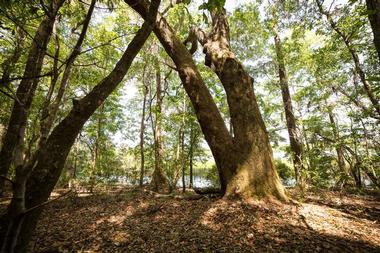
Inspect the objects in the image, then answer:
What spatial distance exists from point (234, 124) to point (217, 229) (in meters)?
2.32

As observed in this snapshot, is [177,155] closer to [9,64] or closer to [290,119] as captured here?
[290,119]

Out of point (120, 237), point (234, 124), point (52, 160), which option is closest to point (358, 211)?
point (234, 124)

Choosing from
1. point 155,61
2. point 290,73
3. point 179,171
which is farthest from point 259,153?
point 290,73

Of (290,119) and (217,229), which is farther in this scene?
(290,119)

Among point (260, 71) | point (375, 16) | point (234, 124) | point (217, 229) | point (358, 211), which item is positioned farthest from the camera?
point (260, 71)

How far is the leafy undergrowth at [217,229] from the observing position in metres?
3.21

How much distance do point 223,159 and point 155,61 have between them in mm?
4691

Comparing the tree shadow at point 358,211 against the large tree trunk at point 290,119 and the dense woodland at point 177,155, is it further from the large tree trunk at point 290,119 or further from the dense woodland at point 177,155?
the large tree trunk at point 290,119

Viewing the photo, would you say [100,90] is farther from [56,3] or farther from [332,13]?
[332,13]

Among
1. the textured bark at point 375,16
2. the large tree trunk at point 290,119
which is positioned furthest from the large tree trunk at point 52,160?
the large tree trunk at point 290,119

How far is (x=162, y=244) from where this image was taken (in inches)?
137

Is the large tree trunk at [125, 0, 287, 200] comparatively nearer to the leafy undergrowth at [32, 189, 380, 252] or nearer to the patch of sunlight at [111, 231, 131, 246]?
the leafy undergrowth at [32, 189, 380, 252]

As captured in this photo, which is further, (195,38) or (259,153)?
(195,38)

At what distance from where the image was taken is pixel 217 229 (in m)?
3.72
